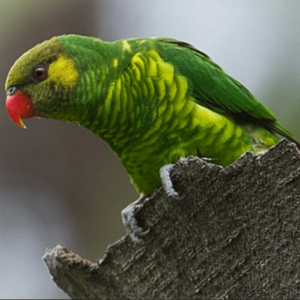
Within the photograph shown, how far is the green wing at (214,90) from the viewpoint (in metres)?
2.07

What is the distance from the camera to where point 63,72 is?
2.04 m

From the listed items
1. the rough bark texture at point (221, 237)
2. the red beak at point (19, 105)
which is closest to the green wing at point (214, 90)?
the red beak at point (19, 105)

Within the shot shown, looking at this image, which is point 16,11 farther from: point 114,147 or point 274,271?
point 274,271

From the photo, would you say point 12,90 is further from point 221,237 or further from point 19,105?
point 221,237

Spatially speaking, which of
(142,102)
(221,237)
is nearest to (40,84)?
(142,102)

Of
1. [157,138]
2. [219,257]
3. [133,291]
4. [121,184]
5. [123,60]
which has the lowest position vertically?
[219,257]

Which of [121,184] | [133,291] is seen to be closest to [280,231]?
[133,291]

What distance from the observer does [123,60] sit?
2080 mm

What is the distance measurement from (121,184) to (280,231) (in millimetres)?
2492

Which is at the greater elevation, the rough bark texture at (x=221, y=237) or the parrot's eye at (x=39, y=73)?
the parrot's eye at (x=39, y=73)

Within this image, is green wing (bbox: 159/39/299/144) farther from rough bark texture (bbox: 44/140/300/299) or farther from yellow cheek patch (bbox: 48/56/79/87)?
rough bark texture (bbox: 44/140/300/299)

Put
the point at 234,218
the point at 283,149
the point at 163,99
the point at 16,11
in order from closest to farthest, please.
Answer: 1. the point at 283,149
2. the point at 234,218
3. the point at 163,99
4. the point at 16,11

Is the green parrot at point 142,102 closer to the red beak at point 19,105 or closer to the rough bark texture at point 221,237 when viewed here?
the red beak at point 19,105

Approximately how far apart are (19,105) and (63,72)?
0.19 m
